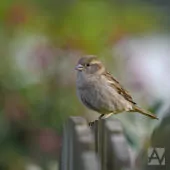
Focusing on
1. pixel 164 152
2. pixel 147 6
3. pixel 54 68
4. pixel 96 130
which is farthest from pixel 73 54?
pixel 96 130

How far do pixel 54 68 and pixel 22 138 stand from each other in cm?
28

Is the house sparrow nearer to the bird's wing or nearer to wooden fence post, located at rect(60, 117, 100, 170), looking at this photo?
the bird's wing

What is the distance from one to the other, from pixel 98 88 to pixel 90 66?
3.2 inches

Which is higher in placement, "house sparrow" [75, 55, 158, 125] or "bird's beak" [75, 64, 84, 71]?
"bird's beak" [75, 64, 84, 71]

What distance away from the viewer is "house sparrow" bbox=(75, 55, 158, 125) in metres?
1.78

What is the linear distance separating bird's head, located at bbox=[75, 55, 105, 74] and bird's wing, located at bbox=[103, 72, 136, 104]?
0.11ft

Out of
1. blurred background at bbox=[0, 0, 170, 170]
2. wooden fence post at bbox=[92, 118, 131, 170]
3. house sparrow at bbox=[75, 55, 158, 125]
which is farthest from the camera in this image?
blurred background at bbox=[0, 0, 170, 170]

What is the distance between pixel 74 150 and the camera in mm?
1026

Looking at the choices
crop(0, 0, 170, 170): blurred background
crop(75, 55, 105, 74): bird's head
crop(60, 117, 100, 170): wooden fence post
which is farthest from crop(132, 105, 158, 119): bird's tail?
crop(60, 117, 100, 170): wooden fence post

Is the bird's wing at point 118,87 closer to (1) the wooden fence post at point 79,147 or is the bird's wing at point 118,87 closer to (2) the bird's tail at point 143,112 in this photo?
(2) the bird's tail at point 143,112

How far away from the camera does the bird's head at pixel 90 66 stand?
5.88 ft

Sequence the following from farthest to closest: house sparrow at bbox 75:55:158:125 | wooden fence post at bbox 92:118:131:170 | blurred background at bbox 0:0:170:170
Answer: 1. blurred background at bbox 0:0:170:170
2. house sparrow at bbox 75:55:158:125
3. wooden fence post at bbox 92:118:131:170

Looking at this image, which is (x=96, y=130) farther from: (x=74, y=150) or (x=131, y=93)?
(x=131, y=93)

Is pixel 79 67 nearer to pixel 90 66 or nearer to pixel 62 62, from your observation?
pixel 90 66
